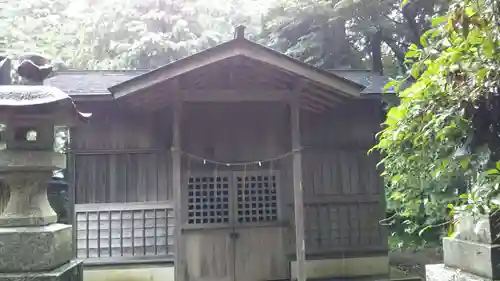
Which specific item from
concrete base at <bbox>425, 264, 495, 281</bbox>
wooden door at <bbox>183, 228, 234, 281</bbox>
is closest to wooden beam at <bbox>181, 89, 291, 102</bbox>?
wooden door at <bbox>183, 228, 234, 281</bbox>

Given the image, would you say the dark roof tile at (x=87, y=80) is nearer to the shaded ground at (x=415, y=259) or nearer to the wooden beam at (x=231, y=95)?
the wooden beam at (x=231, y=95)

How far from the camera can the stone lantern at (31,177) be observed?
174 inches

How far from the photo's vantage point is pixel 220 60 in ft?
22.6

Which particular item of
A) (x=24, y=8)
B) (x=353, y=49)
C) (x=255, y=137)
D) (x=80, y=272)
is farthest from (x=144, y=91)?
(x=24, y=8)

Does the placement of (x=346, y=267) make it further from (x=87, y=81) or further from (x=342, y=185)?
(x=87, y=81)

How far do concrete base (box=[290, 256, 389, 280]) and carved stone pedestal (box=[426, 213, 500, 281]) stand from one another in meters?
5.29

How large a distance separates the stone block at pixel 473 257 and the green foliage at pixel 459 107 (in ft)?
1.54

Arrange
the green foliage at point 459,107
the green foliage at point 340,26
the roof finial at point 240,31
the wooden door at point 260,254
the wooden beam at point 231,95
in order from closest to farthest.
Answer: the green foliage at point 459,107 → the roof finial at point 240,31 → the wooden beam at point 231,95 → the wooden door at point 260,254 → the green foliage at point 340,26

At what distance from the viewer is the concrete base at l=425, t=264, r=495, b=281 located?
2.86 meters

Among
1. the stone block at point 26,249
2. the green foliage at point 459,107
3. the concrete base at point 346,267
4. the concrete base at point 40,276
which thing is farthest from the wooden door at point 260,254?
the green foliage at point 459,107

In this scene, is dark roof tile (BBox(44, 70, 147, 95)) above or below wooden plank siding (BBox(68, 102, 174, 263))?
above

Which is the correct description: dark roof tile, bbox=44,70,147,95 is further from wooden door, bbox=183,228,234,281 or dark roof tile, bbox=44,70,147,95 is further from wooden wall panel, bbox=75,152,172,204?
wooden door, bbox=183,228,234,281

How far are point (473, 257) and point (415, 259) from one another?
8.97 metres

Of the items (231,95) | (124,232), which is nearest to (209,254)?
(124,232)
